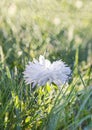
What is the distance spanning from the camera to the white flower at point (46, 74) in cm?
117

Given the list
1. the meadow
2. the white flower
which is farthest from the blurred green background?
the white flower

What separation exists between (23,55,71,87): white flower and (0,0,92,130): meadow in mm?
30

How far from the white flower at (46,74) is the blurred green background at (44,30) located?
0.60ft

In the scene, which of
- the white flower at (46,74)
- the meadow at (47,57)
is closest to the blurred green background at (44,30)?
the meadow at (47,57)

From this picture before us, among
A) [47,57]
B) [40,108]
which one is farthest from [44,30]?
[40,108]

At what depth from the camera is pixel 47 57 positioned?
1.72m

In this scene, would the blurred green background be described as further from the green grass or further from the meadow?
the green grass

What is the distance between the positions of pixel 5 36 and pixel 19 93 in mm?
837

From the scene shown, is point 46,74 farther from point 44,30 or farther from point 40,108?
point 44,30

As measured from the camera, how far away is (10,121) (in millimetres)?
1194

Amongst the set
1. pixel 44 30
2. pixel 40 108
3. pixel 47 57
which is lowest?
pixel 40 108

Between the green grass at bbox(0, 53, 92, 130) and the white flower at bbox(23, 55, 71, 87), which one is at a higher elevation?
the white flower at bbox(23, 55, 71, 87)

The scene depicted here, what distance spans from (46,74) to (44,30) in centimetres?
111

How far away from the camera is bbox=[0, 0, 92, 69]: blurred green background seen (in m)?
1.83
